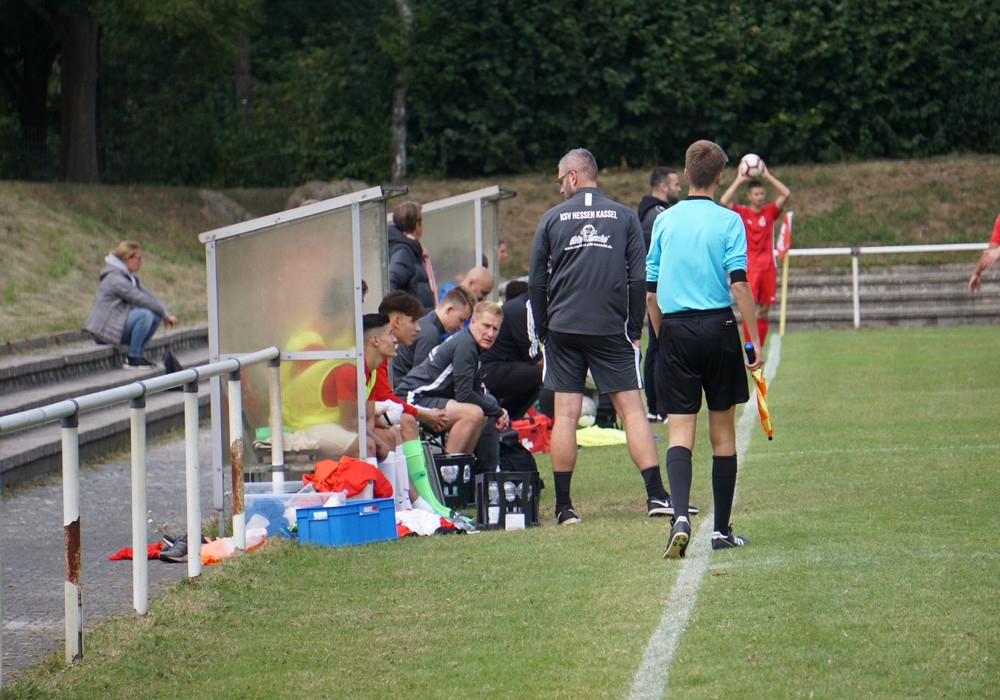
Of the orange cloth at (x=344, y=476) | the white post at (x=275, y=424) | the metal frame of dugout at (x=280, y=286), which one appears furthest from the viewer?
the metal frame of dugout at (x=280, y=286)

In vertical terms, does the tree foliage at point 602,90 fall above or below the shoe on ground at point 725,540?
above

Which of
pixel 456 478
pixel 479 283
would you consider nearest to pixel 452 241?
pixel 479 283

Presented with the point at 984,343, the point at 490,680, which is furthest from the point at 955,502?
the point at 984,343

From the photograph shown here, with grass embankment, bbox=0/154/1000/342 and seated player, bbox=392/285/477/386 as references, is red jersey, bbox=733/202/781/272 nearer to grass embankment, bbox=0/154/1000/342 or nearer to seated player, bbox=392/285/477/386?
seated player, bbox=392/285/477/386

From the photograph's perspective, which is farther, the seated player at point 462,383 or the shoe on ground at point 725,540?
the seated player at point 462,383

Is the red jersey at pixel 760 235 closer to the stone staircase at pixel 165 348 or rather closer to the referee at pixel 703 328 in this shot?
the stone staircase at pixel 165 348

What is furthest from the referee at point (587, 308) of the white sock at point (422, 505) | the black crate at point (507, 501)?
the white sock at point (422, 505)

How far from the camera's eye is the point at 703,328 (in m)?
6.36

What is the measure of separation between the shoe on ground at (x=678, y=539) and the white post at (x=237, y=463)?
233 cm

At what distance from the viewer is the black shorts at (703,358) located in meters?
6.36

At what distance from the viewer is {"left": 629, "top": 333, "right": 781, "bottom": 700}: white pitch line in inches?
176

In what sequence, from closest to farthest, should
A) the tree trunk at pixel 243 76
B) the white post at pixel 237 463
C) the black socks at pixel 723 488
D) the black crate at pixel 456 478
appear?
the black socks at pixel 723 488 < the white post at pixel 237 463 < the black crate at pixel 456 478 < the tree trunk at pixel 243 76

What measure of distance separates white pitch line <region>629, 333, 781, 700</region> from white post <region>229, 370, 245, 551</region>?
2.42 metres

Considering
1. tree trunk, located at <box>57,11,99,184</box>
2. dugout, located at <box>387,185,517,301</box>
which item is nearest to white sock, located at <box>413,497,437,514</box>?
dugout, located at <box>387,185,517,301</box>
